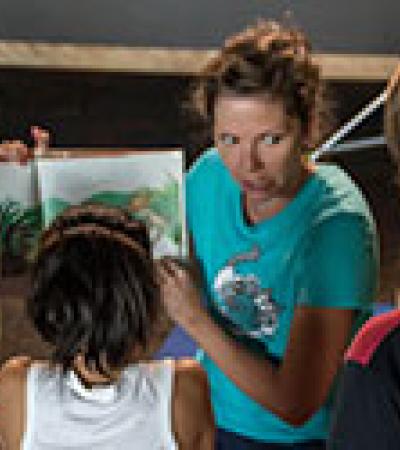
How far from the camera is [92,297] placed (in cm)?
107

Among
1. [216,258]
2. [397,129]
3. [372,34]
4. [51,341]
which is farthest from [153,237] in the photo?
[372,34]

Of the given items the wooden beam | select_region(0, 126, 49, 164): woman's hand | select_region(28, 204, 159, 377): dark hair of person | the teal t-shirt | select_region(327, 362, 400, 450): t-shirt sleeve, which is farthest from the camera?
the wooden beam

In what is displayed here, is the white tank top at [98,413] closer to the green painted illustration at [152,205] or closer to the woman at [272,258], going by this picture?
the woman at [272,258]

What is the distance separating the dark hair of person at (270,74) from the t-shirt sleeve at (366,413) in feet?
1.96

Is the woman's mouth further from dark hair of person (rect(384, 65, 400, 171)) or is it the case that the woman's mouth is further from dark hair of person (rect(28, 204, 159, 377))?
dark hair of person (rect(384, 65, 400, 171))

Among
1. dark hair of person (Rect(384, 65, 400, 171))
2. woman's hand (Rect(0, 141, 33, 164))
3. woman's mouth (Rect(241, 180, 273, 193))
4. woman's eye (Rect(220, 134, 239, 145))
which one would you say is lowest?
woman's mouth (Rect(241, 180, 273, 193))

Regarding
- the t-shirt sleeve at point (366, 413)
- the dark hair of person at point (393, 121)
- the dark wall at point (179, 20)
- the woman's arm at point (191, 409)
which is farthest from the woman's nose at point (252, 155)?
the dark wall at point (179, 20)

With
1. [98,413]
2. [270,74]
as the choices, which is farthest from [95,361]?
[270,74]

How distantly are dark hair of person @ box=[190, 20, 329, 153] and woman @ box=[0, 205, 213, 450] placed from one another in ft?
0.85

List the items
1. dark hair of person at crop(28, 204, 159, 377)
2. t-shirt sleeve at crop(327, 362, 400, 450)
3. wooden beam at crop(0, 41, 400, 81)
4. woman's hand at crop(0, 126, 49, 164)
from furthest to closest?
wooden beam at crop(0, 41, 400, 81)
woman's hand at crop(0, 126, 49, 164)
dark hair of person at crop(28, 204, 159, 377)
t-shirt sleeve at crop(327, 362, 400, 450)

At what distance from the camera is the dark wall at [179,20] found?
7.74 ft

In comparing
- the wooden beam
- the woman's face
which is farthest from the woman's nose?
the wooden beam

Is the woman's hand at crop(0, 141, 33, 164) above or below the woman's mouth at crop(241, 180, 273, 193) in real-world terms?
above

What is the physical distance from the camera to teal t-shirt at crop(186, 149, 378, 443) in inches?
46.3
